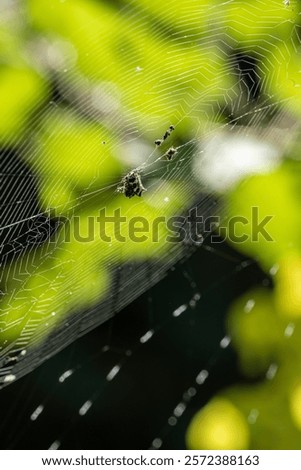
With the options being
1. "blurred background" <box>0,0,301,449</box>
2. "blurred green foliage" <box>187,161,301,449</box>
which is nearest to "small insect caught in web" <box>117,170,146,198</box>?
"blurred background" <box>0,0,301,449</box>

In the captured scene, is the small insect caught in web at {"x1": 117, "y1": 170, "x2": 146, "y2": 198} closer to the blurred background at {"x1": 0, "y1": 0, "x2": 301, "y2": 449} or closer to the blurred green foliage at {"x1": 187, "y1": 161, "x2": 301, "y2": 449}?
the blurred background at {"x1": 0, "y1": 0, "x2": 301, "y2": 449}

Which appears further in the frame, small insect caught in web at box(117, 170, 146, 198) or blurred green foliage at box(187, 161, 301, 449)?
blurred green foliage at box(187, 161, 301, 449)

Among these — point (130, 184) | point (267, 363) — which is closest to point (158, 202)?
point (130, 184)

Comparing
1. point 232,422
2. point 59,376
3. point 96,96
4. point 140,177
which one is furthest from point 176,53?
point 59,376

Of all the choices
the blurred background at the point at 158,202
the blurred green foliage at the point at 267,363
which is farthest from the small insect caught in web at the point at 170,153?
the blurred green foliage at the point at 267,363

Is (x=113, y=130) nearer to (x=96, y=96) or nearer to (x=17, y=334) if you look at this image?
(x=96, y=96)

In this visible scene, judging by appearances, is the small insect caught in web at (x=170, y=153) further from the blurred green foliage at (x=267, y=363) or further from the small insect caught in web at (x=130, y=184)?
the blurred green foliage at (x=267, y=363)
